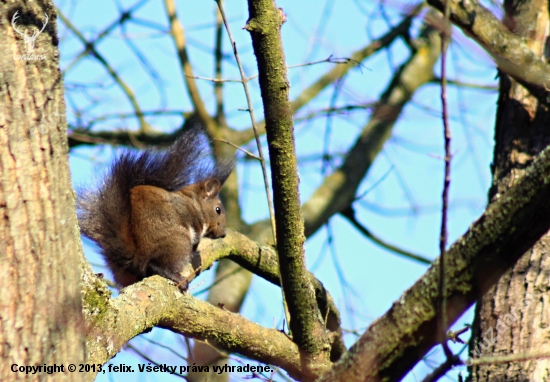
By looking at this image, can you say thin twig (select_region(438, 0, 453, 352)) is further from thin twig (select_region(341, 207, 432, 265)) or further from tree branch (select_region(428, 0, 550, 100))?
thin twig (select_region(341, 207, 432, 265))

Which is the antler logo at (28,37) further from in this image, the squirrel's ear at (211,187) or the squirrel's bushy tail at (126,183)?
Answer: the squirrel's ear at (211,187)

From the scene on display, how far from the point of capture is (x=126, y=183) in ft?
10.8

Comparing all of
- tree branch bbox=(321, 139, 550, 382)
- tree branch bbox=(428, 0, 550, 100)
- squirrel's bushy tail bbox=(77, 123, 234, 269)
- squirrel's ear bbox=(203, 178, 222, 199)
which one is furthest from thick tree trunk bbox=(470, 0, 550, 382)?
squirrel's ear bbox=(203, 178, 222, 199)

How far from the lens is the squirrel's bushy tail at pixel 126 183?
123 inches

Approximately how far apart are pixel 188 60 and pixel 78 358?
4297 mm

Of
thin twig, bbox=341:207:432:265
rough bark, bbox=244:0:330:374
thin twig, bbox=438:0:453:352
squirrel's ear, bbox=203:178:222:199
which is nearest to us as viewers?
thin twig, bbox=438:0:453:352

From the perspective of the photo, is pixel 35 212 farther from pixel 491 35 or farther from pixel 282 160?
pixel 491 35

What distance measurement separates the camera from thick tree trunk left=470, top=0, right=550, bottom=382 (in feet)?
8.03

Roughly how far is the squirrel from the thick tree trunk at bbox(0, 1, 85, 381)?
4.54 ft

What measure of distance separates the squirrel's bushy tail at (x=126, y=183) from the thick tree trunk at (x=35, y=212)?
157 centimetres

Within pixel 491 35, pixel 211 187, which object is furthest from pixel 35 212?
pixel 211 187

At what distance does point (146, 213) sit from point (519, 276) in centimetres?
190

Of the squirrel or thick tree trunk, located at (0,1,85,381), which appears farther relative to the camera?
the squirrel

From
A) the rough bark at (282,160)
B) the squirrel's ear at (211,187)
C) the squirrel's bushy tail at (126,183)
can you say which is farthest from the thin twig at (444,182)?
the squirrel's ear at (211,187)
